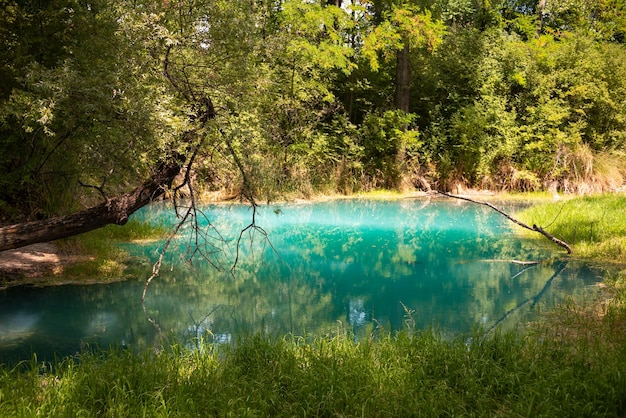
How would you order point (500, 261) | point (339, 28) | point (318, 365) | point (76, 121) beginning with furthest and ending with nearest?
point (339, 28) → point (500, 261) → point (76, 121) → point (318, 365)

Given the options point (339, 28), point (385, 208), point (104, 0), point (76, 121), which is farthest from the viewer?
point (339, 28)

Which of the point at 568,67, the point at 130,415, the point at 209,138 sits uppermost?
the point at 568,67

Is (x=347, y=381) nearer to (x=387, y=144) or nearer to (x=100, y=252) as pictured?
(x=100, y=252)

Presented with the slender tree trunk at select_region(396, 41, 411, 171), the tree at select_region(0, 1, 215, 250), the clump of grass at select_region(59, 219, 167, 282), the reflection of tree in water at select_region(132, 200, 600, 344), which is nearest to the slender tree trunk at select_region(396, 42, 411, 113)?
the slender tree trunk at select_region(396, 41, 411, 171)

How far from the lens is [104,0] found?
6242 mm

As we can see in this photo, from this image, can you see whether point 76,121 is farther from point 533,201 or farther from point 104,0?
point 533,201

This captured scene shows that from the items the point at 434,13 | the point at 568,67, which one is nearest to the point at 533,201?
the point at 568,67

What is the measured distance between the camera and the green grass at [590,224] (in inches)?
309

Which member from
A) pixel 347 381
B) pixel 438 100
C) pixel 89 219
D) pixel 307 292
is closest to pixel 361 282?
pixel 307 292

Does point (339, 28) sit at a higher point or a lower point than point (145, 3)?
higher

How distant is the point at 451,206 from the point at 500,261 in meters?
7.17

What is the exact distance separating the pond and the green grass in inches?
13.6

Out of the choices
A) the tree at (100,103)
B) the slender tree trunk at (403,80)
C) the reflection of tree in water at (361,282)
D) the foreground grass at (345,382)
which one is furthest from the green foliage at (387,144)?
the foreground grass at (345,382)

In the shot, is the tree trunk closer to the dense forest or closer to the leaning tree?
the leaning tree
